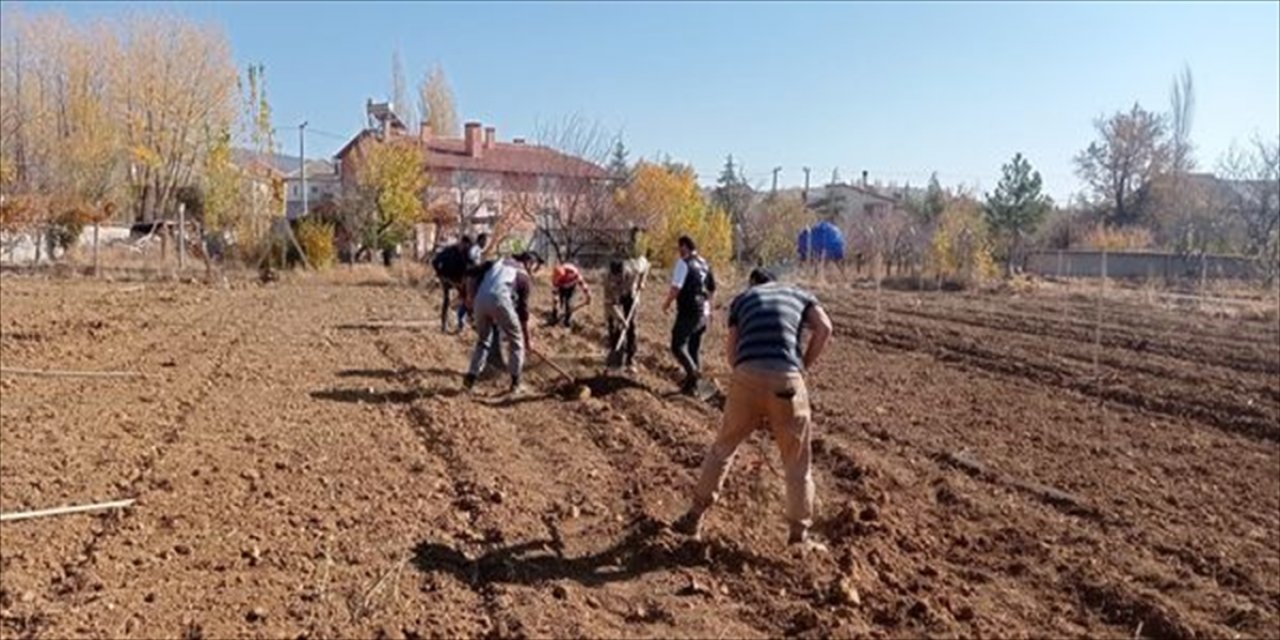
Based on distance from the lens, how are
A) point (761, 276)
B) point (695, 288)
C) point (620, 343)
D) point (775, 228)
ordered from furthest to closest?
point (775, 228)
point (620, 343)
point (695, 288)
point (761, 276)

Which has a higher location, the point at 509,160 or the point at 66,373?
the point at 509,160

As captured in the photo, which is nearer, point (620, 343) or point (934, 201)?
point (620, 343)

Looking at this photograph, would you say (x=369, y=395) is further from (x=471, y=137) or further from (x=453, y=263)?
(x=471, y=137)

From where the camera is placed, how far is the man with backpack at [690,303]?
32.4 feet

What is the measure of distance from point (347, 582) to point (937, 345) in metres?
13.3

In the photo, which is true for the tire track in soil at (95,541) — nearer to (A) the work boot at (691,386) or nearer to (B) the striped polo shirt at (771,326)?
(B) the striped polo shirt at (771,326)

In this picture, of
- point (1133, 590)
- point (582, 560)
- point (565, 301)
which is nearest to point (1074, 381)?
point (565, 301)

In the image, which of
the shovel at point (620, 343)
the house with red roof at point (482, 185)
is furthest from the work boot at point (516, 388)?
the house with red roof at point (482, 185)

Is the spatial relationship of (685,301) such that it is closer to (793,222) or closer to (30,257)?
(30,257)

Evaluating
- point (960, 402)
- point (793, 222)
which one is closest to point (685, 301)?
point (960, 402)

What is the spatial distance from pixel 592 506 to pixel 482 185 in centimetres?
3800

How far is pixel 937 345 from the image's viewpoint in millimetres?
16344

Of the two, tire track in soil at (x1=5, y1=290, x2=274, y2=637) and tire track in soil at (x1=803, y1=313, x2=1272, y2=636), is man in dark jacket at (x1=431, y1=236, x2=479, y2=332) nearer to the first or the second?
tire track in soil at (x1=5, y1=290, x2=274, y2=637)

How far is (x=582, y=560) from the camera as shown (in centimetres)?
515
